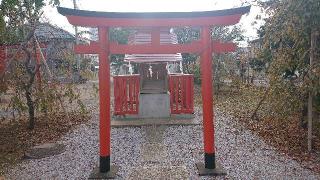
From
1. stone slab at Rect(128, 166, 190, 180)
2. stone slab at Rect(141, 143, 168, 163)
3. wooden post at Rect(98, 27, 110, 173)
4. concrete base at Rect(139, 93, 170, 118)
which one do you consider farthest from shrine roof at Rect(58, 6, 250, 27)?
concrete base at Rect(139, 93, 170, 118)

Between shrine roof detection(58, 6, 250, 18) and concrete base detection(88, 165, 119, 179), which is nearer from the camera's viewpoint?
shrine roof detection(58, 6, 250, 18)

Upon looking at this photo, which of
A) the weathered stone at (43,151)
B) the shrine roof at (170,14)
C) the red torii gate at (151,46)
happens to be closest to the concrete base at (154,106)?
the weathered stone at (43,151)

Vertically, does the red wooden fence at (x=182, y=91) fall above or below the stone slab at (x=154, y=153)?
above

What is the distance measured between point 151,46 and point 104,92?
1166 millimetres

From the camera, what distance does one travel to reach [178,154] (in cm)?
785

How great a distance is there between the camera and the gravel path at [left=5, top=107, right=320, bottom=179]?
21.5 ft

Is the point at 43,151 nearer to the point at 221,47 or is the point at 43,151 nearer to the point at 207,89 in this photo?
the point at 207,89

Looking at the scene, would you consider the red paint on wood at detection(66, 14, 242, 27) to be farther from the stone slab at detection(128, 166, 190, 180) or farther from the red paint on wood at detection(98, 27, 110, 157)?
→ the stone slab at detection(128, 166, 190, 180)

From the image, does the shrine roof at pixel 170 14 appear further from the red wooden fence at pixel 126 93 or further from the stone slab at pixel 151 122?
the red wooden fence at pixel 126 93

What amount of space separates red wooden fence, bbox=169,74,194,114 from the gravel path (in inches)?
69.0

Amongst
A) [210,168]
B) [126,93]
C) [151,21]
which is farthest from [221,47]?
[126,93]

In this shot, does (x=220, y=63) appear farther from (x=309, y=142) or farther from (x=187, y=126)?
(x=309, y=142)

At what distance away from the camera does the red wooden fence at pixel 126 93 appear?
12.0m

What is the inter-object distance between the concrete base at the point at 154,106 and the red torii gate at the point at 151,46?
5219 mm
